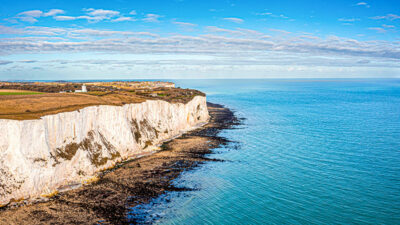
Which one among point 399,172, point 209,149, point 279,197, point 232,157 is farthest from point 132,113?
point 399,172

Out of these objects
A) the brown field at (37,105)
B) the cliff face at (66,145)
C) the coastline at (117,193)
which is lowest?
the coastline at (117,193)

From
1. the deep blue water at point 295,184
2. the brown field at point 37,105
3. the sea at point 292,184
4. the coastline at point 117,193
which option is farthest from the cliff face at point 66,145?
the deep blue water at point 295,184

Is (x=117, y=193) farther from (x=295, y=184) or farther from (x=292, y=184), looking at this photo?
(x=295, y=184)

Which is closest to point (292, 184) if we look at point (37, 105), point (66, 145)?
point (66, 145)

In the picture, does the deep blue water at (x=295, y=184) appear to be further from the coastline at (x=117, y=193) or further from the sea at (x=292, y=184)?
the coastline at (x=117, y=193)

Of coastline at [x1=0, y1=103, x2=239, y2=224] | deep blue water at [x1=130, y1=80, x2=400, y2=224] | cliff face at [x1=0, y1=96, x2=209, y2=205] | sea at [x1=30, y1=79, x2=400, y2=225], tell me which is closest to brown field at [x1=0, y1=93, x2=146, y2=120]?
cliff face at [x1=0, y1=96, x2=209, y2=205]
